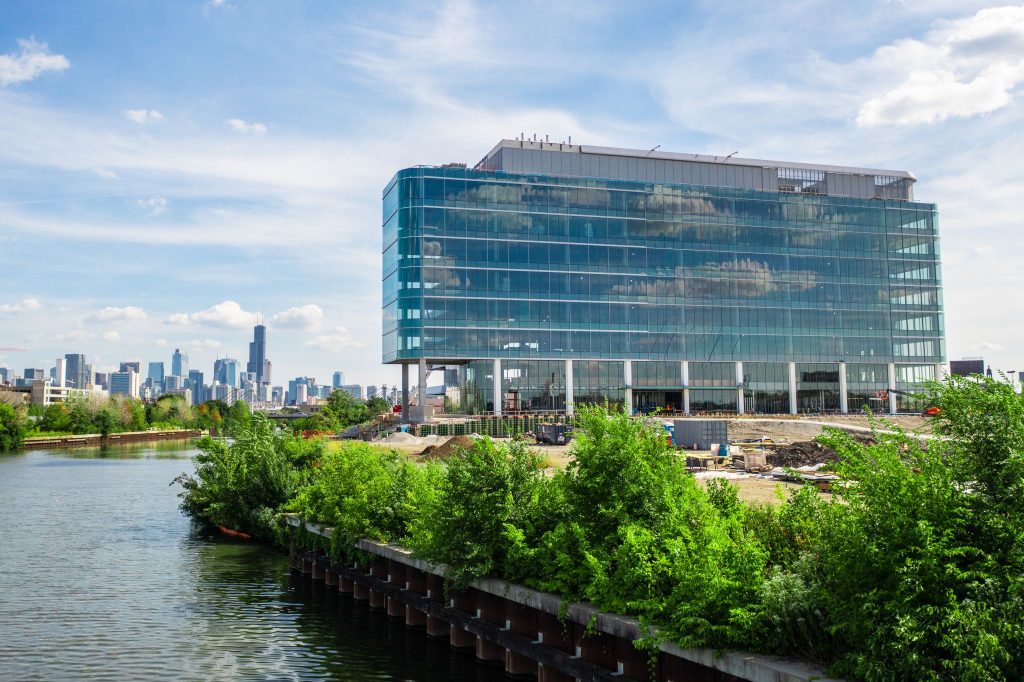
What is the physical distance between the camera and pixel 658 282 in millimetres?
112188

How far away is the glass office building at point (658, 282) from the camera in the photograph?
10525cm

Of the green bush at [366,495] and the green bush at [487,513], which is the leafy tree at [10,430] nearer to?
the green bush at [366,495]

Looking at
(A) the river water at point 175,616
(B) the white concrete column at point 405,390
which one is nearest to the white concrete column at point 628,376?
(B) the white concrete column at point 405,390

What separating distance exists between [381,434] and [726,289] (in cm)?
4801

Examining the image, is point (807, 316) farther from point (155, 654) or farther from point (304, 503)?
point (155, 654)

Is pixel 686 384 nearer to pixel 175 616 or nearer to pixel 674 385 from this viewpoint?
pixel 674 385

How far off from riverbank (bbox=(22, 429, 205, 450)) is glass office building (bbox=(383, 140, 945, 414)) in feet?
226

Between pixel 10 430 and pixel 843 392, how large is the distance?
120202mm

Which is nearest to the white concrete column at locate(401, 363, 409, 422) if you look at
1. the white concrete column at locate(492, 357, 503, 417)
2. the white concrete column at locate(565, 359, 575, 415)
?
the white concrete column at locate(492, 357, 503, 417)

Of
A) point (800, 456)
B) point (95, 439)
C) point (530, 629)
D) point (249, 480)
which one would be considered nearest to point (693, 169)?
point (800, 456)

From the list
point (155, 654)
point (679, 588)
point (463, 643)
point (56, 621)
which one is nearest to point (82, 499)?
point (56, 621)

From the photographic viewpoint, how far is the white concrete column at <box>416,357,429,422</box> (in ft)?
343

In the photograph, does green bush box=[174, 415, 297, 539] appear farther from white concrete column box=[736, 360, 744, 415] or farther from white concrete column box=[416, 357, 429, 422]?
white concrete column box=[736, 360, 744, 415]

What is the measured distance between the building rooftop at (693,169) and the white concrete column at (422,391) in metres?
26.6
